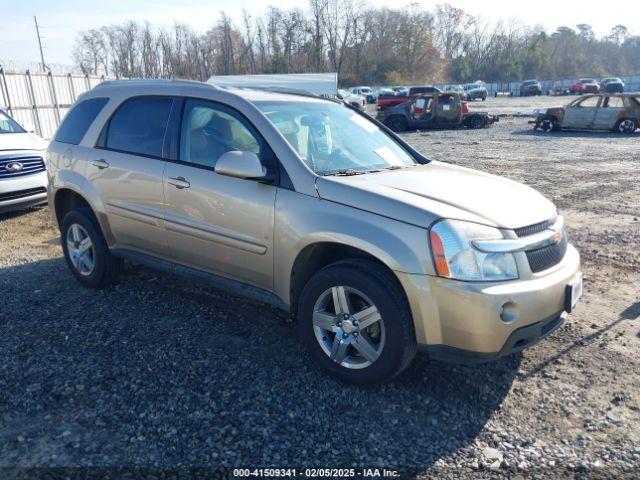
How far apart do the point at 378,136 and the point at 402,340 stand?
82.6 inches

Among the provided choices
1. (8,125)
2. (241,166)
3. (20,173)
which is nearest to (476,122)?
(8,125)

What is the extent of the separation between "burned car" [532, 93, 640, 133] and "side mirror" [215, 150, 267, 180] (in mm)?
20978

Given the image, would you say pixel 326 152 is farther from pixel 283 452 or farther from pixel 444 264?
pixel 283 452

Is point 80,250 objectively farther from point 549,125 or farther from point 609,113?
point 549,125

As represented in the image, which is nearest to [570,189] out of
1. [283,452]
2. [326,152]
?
[326,152]

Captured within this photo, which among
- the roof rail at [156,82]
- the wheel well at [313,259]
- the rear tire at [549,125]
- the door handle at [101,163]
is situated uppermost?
the roof rail at [156,82]

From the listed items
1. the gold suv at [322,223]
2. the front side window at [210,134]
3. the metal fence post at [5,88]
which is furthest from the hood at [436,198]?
the metal fence post at [5,88]

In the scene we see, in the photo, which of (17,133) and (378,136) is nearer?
(378,136)

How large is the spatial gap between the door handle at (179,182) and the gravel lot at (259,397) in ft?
3.77

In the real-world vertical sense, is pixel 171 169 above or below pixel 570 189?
above

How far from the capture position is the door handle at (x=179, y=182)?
393 centimetres

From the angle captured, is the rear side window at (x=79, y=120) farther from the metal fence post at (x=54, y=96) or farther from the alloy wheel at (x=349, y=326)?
the metal fence post at (x=54, y=96)

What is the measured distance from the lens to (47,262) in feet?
19.4

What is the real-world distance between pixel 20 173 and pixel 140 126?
450 cm
